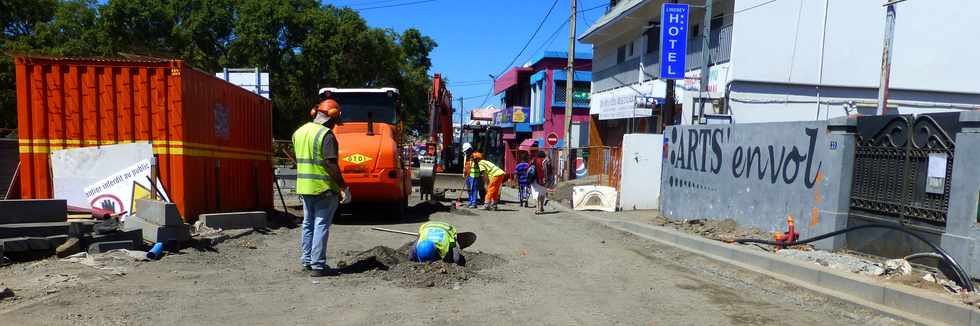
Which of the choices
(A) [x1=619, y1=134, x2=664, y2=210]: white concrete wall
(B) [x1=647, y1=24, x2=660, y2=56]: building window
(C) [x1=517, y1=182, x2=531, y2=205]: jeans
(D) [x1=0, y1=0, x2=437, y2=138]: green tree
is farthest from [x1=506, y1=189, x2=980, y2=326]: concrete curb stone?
(D) [x1=0, y1=0, x2=437, y2=138]: green tree

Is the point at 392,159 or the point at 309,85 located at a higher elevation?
the point at 309,85

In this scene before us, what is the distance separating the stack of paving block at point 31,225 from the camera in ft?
19.7

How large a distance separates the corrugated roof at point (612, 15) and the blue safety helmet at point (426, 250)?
15572mm

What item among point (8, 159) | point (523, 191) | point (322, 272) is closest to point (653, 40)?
point (523, 191)

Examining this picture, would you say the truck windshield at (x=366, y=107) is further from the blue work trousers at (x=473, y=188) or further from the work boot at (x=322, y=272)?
the work boot at (x=322, y=272)

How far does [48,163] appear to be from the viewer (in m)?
8.12

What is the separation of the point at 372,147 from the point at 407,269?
489cm

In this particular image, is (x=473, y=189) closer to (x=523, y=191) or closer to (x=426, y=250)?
(x=523, y=191)

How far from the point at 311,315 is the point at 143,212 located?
3.56 meters

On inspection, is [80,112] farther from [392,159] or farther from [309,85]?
[309,85]

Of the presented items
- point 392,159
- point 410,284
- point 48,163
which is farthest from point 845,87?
point 48,163

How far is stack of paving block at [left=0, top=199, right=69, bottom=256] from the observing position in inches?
236

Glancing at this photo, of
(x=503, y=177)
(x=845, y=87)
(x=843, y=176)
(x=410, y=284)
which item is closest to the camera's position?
(x=410, y=284)

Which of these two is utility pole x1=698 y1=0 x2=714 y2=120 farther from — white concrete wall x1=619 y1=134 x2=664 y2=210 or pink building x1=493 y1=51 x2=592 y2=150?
pink building x1=493 y1=51 x2=592 y2=150
